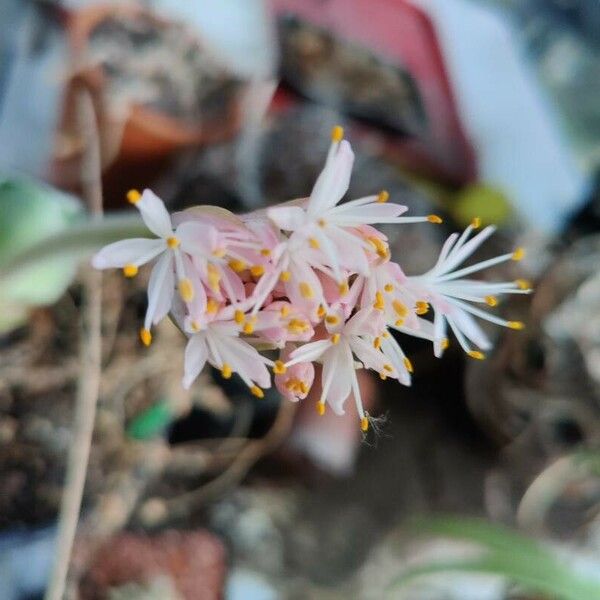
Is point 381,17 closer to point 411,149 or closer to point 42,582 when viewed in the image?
point 411,149

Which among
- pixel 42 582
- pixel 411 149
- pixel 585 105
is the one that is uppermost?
pixel 585 105

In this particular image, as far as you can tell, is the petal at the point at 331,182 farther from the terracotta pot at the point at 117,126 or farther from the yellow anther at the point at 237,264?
the terracotta pot at the point at 117,126

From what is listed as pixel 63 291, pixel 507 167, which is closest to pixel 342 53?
pixel 507 167

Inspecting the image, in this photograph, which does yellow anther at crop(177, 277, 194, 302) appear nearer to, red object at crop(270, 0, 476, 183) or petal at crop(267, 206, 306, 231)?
petal at crop(267, 206, 306, 231)

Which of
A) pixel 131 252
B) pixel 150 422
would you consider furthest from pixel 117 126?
pixel 131 252

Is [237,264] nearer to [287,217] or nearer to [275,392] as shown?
[287,217]

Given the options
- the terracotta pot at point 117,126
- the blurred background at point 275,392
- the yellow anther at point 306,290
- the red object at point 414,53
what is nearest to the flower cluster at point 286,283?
the yellow anther at point 306,290

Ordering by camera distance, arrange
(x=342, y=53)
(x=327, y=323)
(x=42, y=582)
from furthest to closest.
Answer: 1. (x=342, y=53)
2. (x=42, y=582)
3. (x=327, y=323)
